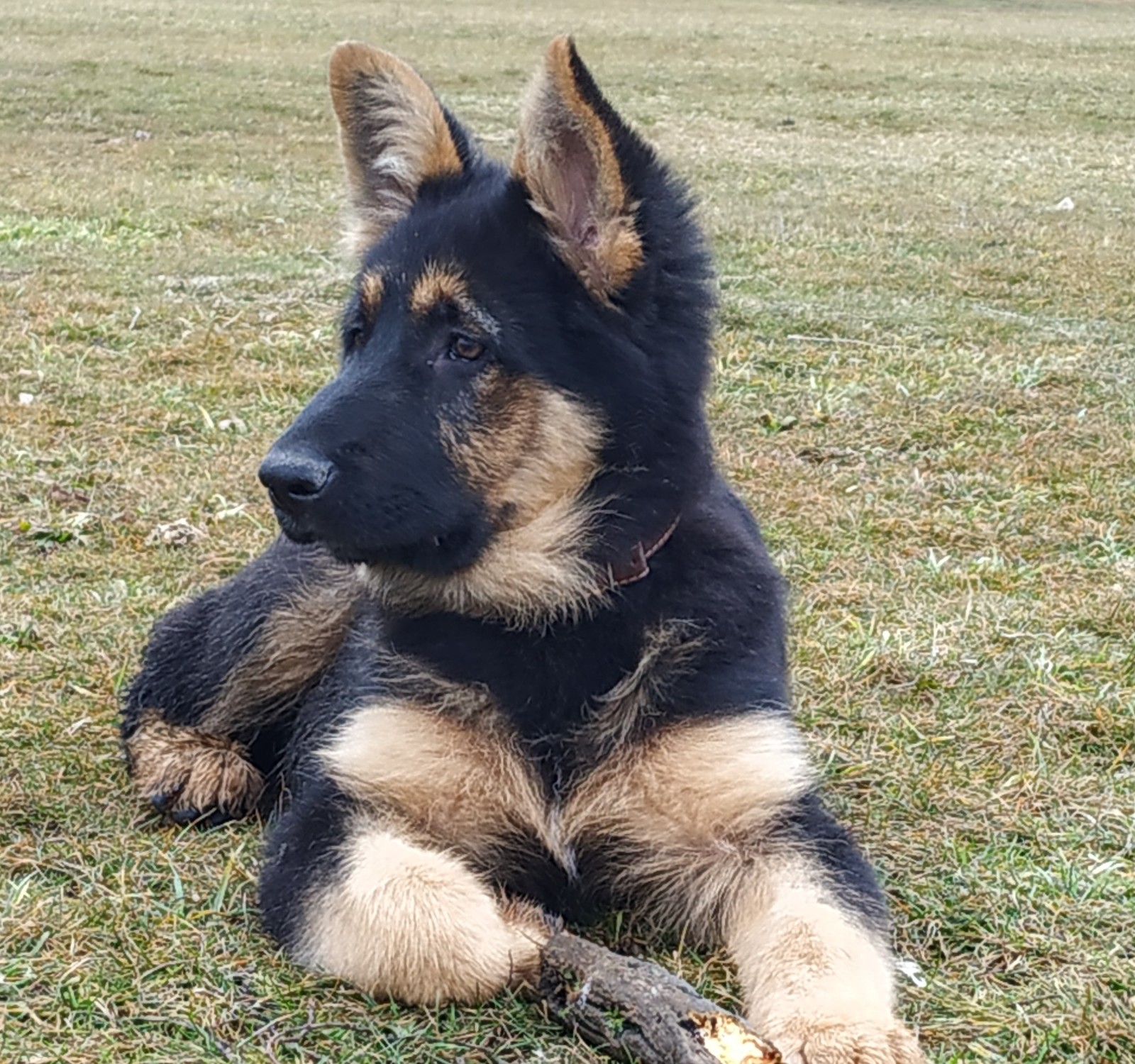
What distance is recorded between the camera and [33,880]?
3785 mm

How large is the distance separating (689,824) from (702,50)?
97.5 feet

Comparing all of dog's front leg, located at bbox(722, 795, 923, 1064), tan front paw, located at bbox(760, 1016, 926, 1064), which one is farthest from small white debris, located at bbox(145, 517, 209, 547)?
tan front paw, located at bbox(760, 1016, 926, 1064)

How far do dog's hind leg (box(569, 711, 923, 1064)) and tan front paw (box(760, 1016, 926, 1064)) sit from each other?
0.30 m

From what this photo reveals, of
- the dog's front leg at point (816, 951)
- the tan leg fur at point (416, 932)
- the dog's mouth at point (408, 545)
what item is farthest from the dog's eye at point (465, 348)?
the dog's front leg at point (816, 951)

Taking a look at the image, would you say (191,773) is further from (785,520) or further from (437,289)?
(785,520)

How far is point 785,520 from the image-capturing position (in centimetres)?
695

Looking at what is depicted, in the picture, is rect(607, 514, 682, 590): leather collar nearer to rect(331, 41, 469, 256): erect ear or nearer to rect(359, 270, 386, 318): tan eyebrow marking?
rect(359, 270, 386, 318): tan eyebrow marking

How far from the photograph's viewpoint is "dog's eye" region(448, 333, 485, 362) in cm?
371

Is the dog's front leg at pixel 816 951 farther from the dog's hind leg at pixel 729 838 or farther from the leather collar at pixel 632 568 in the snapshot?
the leather collar at pixel 632 568

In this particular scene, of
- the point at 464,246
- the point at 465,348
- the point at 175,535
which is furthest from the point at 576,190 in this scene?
the point at 175,535

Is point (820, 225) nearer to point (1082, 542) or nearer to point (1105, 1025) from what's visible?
point (1082, 542)

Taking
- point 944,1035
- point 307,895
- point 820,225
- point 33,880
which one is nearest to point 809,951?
point 944,1035

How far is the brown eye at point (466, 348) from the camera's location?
371 centimetres

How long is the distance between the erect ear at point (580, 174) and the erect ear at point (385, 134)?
40 cm
